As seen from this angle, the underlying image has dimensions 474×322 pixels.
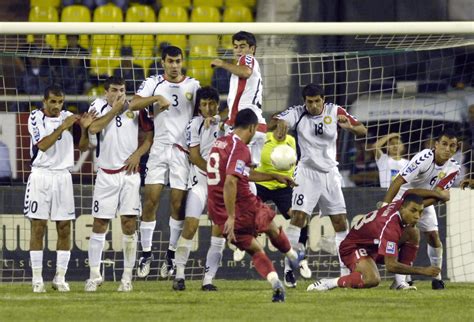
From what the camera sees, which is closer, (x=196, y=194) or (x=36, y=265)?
(x=36, y=265)

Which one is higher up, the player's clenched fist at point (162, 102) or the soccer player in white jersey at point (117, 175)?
the player's clenched fist at point (162, 102)

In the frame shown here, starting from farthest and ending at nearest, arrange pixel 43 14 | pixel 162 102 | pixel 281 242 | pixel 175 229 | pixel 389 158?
1. pixel 43 14
2. pixel 389 158
3. pixel 175 229
4. pixel 162 102
5. pixel 281 242

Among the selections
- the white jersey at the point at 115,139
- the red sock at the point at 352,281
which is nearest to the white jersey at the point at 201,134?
the white jersey at the point at 115,139

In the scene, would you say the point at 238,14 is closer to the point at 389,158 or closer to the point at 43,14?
the point at 43,14

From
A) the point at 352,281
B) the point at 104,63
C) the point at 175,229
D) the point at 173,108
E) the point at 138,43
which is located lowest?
the point at 352,281

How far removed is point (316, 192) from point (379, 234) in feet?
6.33

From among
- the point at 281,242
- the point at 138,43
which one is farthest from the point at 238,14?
the point at 281,242

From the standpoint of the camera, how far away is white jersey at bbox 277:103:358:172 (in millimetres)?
17250

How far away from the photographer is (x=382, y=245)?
50.0ft

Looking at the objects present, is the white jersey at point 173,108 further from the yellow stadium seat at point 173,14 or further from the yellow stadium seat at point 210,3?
the yellow stadium seat at point 210,3

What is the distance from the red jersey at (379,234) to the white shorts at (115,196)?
2.33m

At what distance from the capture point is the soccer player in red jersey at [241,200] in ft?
46.4

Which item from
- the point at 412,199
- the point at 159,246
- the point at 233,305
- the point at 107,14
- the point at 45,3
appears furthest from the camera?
the point at 45,3

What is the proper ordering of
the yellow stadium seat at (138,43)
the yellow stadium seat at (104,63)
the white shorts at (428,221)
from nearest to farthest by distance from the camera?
1. the white shorts at (428,221)
2. the yellow stadium seat at (104,63)
3. the yellow stadium seat at (138,43)
